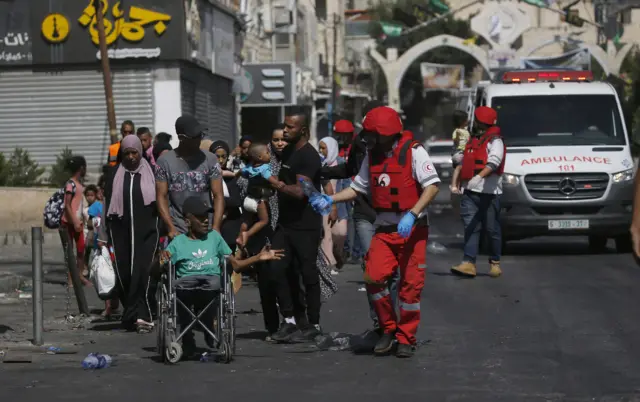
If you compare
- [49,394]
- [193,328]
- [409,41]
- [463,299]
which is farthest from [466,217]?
[409,41]

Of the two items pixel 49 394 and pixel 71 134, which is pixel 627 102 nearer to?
pixel 71 134

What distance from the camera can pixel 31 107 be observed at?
32.0 m

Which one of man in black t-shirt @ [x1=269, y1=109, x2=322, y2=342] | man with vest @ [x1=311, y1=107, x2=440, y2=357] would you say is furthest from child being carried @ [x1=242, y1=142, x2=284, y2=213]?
man with vest @ [x1=311, y1=107, x2=440, y2=357]

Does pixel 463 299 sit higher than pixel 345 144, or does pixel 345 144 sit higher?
pixel 345 144

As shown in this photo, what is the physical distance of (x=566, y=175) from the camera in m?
20.1

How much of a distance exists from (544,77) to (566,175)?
288 centimetres

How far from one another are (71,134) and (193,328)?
22.1 m

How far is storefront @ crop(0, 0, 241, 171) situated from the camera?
1227 inches

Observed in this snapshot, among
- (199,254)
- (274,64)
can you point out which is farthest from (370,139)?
(274,64)

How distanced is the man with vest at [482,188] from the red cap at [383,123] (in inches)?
266

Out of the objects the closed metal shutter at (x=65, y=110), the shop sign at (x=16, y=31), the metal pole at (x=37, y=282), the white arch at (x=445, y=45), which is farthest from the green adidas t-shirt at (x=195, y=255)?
the white arch at (x=445, y=45)

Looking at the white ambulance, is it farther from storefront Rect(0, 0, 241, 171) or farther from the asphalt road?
storefront Rect(0, 0, 241, 171)

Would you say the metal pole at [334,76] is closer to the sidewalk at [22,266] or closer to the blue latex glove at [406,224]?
the sidewalk at [22,266]

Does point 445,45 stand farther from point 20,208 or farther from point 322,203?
point 322,203
